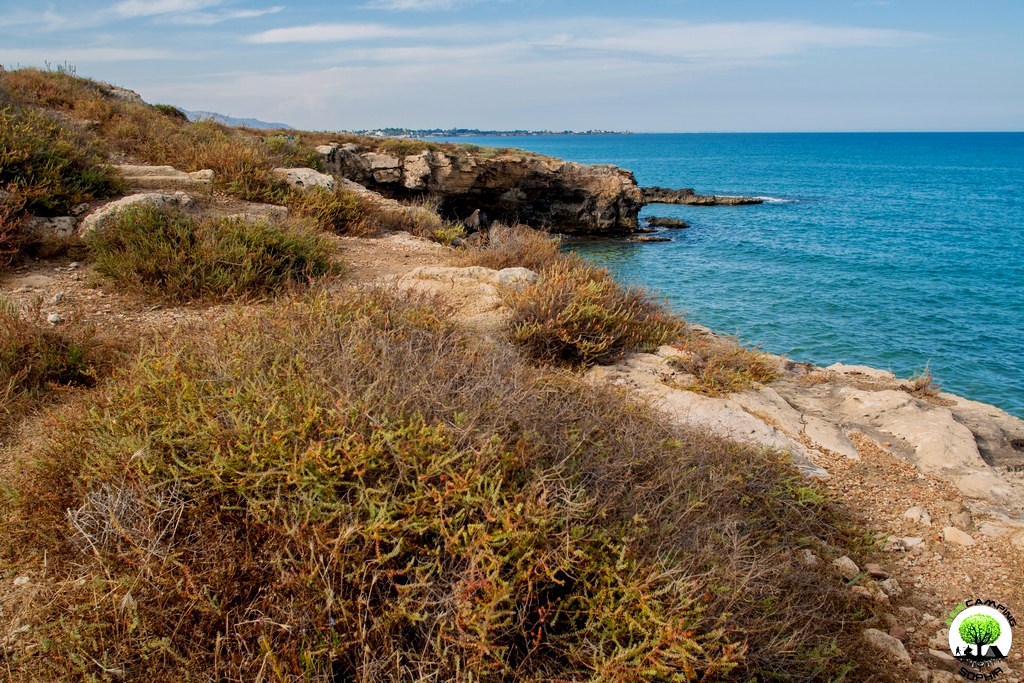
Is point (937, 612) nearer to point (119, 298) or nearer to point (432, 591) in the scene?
point (432, 591)

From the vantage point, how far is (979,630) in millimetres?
3441

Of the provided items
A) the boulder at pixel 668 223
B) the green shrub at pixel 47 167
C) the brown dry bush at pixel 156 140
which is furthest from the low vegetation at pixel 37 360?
the boulder at pixel 668 223

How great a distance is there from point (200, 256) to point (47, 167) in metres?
3.32

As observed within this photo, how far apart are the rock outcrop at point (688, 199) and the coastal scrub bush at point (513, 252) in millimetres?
39110

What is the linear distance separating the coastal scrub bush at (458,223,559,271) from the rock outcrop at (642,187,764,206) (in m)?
39.1

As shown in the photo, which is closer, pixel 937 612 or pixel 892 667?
pixel 892 667

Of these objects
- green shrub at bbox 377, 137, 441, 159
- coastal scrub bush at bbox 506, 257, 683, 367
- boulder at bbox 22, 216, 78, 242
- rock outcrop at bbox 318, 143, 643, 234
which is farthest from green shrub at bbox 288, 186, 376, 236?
green shrub at bbox 377, 137, 441, 159

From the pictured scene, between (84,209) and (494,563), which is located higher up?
(84,209)

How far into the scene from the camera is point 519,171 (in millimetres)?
31891

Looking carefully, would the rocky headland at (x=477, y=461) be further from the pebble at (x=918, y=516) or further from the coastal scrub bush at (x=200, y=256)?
the coastal scrub bush at (x=200, y=256)

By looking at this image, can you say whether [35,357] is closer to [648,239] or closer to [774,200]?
[648,239]

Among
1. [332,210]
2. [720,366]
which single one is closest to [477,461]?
[720,366]

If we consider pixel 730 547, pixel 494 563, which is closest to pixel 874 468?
pixel 730 547

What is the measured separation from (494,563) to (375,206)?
10173 millimetres
